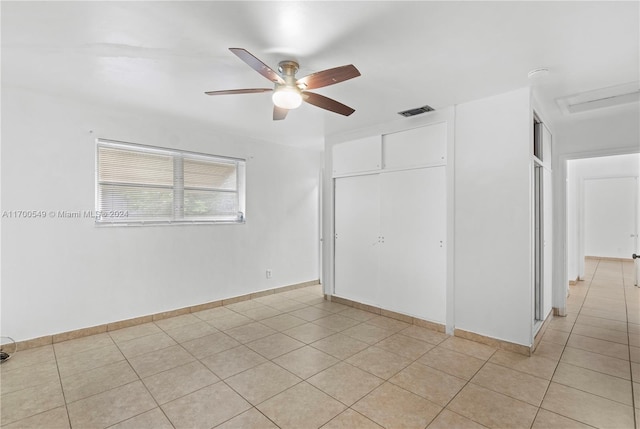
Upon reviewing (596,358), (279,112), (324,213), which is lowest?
(596,358)

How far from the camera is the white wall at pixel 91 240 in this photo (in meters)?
3.05

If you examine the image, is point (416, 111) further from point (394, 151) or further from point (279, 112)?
point (279, 112)

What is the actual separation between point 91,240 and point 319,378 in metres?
2.95

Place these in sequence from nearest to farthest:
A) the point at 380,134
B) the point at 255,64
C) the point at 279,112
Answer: the point at 255,64
the point at 279,112
the point at 380,134

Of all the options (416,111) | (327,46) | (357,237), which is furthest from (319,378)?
(416,111)

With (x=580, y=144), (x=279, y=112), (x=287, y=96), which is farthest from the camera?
(x=580, y=144)

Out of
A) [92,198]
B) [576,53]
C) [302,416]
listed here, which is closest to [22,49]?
[92,198]

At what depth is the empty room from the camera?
2.05 meters

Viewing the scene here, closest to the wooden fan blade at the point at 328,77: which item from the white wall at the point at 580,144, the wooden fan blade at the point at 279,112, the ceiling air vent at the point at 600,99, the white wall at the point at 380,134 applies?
the wooden fan blade at the point at 279,112

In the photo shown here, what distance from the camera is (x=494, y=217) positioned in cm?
318

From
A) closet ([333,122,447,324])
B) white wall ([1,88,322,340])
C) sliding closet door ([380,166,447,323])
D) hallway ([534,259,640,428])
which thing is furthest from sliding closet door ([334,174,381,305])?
hallway ([534,259,640,428])

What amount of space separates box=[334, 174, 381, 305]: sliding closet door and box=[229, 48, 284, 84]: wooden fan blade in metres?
2.42

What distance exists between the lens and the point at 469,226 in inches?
132

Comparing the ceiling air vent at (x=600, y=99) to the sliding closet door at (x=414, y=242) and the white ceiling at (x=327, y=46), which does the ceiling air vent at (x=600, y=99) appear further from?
the sliding closet door at (x=414, y=242)
